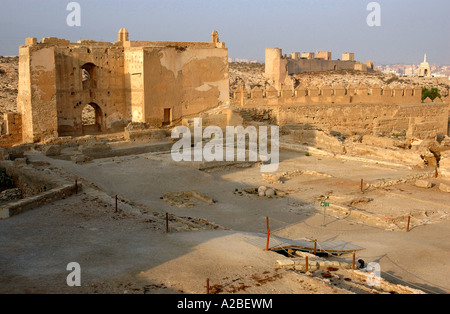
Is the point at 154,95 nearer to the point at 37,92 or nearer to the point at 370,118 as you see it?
the point at 37,92

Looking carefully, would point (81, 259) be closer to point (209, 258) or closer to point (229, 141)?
point (209, 258)

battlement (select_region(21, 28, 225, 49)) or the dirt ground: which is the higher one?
battlement (select_region(21, 28, 225, 49))

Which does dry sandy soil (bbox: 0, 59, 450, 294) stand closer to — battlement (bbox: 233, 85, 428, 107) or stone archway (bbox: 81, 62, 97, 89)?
battlement (bbox: 233, 85, 428, 107)

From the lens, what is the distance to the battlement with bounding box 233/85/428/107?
78.7 ft

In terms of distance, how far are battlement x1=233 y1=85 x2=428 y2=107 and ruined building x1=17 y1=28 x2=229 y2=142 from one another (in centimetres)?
244

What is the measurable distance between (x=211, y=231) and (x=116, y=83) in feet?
56.7

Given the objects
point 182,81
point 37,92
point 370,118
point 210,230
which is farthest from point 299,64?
point 210,230

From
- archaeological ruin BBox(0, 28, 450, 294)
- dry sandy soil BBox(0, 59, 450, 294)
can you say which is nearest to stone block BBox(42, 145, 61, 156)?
archaeological ruin BBox(0, 28, 450, 294)

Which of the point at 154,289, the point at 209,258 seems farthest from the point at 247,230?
the point at 154,289

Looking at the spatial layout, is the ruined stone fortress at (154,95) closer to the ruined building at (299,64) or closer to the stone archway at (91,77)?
the stone archway at (91,77)

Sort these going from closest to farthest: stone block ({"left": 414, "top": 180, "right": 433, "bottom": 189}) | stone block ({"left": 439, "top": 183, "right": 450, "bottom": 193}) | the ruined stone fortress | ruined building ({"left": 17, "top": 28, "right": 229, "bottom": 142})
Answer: stone block ({"left": 439, "top": 183, "right": 450, "bottom": 193}) → stone block ({"left": 414, "top": 180, "right": 433, "bottom": 189}) → ruined building ({"left": 17, "top": 28, "right": 229, "bottom": 142}) → the ruined stone fortress

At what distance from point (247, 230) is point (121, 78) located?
16.8 m

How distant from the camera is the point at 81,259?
7.05m
